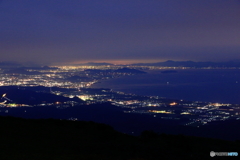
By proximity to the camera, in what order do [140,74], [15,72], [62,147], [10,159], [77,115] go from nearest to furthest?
[10,159] → [62,147] → [77,115] → [15,72] → [140,74]

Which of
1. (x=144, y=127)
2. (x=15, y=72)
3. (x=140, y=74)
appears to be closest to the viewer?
(x=144, y=127)

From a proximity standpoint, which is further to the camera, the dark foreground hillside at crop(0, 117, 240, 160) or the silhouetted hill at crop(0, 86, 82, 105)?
the silhouetted hill at crop(0, 86, 82, 105)

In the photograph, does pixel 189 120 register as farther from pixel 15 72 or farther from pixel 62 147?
pixel 15 72

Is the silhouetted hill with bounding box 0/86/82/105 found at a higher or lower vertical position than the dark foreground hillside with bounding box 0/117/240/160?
lower

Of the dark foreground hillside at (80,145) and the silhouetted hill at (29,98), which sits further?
the silhouetted hill at (29,98)

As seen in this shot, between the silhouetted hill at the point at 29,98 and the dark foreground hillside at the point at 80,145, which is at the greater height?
the dark foreground hillside at the point at 80,145

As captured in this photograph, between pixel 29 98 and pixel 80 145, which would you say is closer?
pixel 80 145

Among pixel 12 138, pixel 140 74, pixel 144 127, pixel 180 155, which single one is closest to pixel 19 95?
pixel 144 127

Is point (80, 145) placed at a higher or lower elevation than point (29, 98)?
higher
